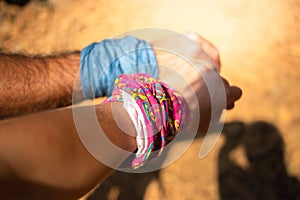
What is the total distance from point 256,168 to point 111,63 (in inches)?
22.2

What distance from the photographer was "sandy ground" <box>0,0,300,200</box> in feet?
4.05

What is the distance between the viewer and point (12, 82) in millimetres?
1117

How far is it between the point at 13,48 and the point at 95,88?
827 millimetres

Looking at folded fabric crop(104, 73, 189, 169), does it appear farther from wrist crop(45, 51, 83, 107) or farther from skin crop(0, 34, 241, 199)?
wrist crop(45, 51, 83, 107)

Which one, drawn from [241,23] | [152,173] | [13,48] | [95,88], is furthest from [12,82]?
[241,23]

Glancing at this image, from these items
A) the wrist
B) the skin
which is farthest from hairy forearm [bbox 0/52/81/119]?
the skin

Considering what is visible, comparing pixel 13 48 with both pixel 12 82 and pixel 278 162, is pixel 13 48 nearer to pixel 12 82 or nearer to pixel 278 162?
pixel 12 82

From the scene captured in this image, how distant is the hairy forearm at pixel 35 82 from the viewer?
1103 mm

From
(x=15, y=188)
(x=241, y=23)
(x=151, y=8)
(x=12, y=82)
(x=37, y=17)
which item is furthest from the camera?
(x=37, y=17)

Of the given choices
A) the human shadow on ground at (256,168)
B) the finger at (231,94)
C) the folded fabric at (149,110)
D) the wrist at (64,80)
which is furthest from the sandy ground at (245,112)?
the folded fabric at (149,110)

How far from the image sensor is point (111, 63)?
1.11 meters

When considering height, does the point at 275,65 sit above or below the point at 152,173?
above

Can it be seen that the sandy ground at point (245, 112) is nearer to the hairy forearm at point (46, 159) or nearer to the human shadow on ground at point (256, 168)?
the human shadow on ground at point (256, 168)

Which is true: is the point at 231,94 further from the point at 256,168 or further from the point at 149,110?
the point at 149,110
